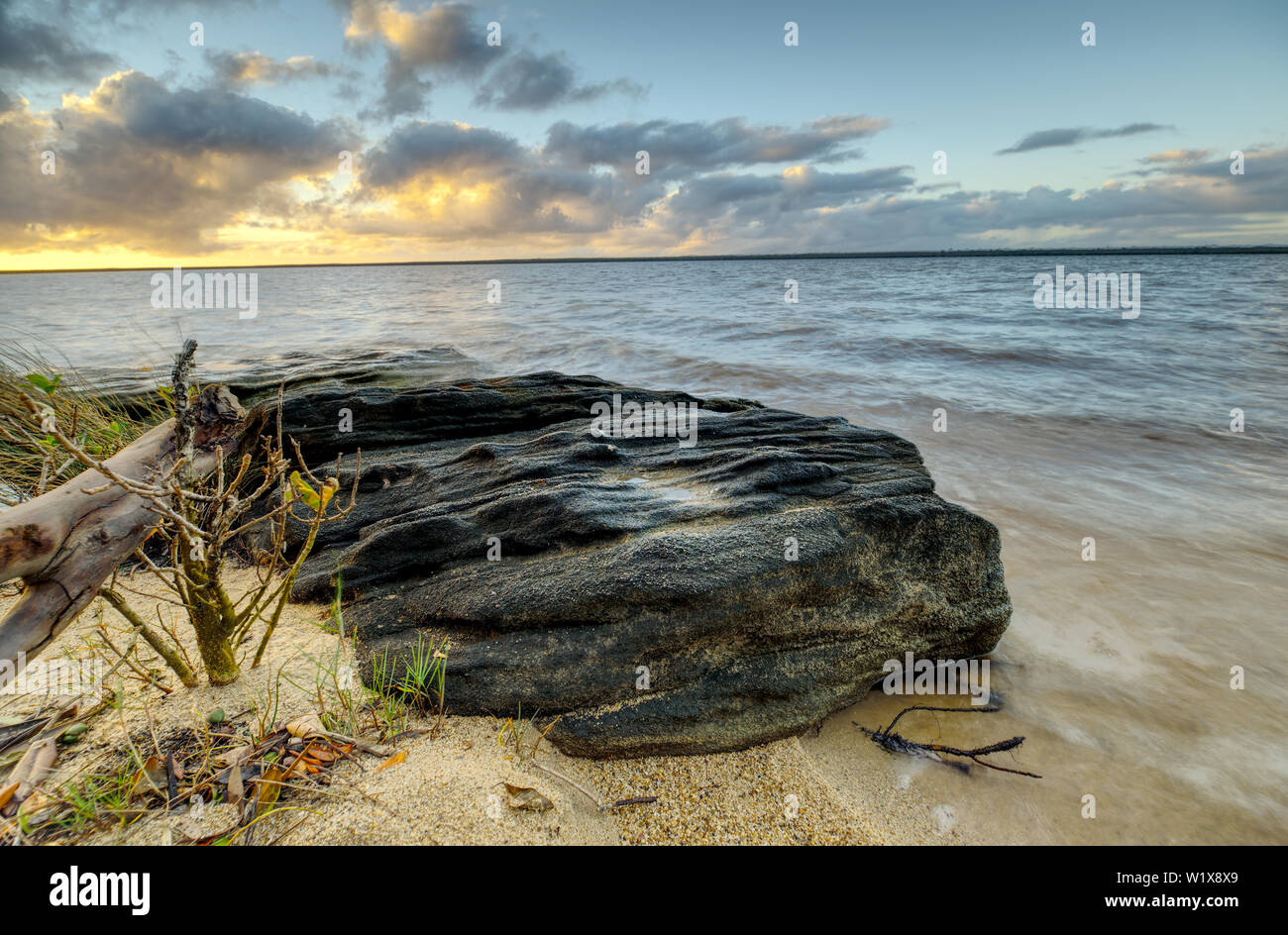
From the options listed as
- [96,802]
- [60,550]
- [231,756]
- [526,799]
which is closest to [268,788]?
[231,756]

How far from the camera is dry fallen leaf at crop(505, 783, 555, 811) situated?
8.02 ft

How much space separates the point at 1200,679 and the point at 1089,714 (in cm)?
111

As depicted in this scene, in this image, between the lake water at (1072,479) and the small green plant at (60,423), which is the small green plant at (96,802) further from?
the lake water at (1072,479)

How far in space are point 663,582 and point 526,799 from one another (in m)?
1.18

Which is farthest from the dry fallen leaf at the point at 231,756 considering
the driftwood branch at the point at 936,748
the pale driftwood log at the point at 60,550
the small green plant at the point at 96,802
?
the driftwood branch at the point at 936,748

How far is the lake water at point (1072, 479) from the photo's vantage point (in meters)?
3.20

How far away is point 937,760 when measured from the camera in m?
3.20

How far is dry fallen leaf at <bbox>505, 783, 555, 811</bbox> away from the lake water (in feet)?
5.04

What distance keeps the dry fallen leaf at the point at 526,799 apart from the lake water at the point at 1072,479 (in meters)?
1.54

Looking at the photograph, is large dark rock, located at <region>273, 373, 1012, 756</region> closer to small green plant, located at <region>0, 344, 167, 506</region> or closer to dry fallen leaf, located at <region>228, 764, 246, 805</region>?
dry fallen leaf, located at <region>228, 764, 246, 805</region>

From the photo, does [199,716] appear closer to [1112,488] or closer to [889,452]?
[889,452]

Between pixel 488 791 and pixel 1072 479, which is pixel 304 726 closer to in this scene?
pixel 488 791

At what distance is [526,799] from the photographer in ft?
8.11
